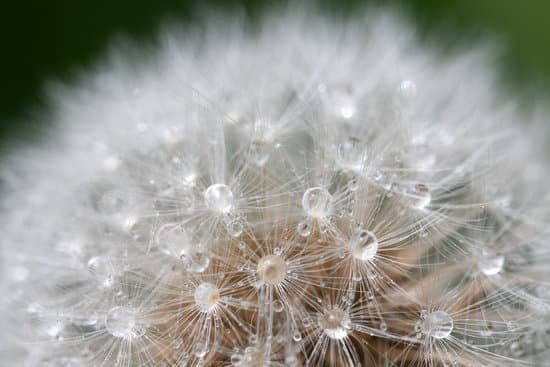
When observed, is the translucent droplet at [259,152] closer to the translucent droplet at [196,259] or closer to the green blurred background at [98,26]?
the translucent droplet at [196,259]

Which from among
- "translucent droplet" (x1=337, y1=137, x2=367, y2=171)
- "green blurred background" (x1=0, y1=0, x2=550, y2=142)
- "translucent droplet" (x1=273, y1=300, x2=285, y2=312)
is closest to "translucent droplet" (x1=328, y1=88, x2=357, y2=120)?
"translucent droplet" (x1=337, y1=137, x2=367, y2=171)

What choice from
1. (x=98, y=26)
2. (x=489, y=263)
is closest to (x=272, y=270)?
(x=489, y=263)

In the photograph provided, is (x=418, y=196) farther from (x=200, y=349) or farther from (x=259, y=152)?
(x=200, y=349)

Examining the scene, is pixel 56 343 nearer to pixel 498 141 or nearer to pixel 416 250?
pixel 416 250

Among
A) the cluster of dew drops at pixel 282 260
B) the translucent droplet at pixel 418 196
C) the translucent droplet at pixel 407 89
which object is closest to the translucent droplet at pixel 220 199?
the cluster of dew drops at pixel 282 260

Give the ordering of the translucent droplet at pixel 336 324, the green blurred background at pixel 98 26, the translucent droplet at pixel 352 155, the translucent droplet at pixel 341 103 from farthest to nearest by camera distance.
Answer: the green blurred background at pixel 98 26
the translucent droplet at pixel 341 103
the translucent droplet at pixel 352 155
the translucent droplet at pixel 336 324

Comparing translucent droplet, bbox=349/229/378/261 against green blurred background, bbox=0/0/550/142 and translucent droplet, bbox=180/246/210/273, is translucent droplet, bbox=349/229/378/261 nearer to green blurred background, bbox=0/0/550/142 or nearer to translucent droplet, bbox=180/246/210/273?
translucent droplet, bbox=180/246/210/273

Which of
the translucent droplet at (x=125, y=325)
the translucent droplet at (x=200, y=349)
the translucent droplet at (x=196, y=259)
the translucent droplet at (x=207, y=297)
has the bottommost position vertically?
the translucent droplet at (x=200, y=349)
